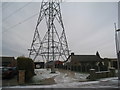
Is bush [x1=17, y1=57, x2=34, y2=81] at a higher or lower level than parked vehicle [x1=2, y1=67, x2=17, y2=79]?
higher

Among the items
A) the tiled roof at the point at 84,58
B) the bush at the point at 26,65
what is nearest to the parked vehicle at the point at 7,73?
the bush at the point at 26,65

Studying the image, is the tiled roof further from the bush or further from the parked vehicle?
the bush

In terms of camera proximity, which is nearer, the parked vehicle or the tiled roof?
the parked vehicle

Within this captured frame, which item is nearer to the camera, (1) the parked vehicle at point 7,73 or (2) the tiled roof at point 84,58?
(1) the parked vehicle at point 7,73

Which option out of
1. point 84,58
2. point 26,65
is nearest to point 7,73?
point 26,65

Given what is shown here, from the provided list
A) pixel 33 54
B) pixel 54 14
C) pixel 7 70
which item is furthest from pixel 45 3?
pixel 7 70

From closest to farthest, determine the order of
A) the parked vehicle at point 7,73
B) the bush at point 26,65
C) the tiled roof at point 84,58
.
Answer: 1. the bush at point 26,65
2. the parked vehicle at point 7,73
3. the tiled roof at point 84,58

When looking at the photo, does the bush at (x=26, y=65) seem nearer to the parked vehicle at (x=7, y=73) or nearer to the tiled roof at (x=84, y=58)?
the parked vehicle at (x=7, y=73)

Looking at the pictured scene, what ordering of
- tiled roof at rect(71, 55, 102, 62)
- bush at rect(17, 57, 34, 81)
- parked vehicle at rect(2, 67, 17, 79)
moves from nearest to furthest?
bush at rect(17, 57, 34, 81)
parked vehicle at rect(2, 67, 17, 79)
tiled roof at rect(71, 55, 102, 62)

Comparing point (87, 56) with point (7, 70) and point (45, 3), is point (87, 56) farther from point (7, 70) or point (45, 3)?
point (7, 70)

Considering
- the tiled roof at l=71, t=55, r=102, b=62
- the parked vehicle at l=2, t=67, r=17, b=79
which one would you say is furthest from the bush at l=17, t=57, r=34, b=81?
the tiled roof at l=71, t=55, r=102, b=62

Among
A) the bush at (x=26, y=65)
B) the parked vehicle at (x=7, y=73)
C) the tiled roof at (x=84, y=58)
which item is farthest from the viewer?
the tiled roof at (x=84, y=58)

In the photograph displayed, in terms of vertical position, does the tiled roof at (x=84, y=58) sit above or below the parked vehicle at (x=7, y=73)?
above

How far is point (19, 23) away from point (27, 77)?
6263mm
